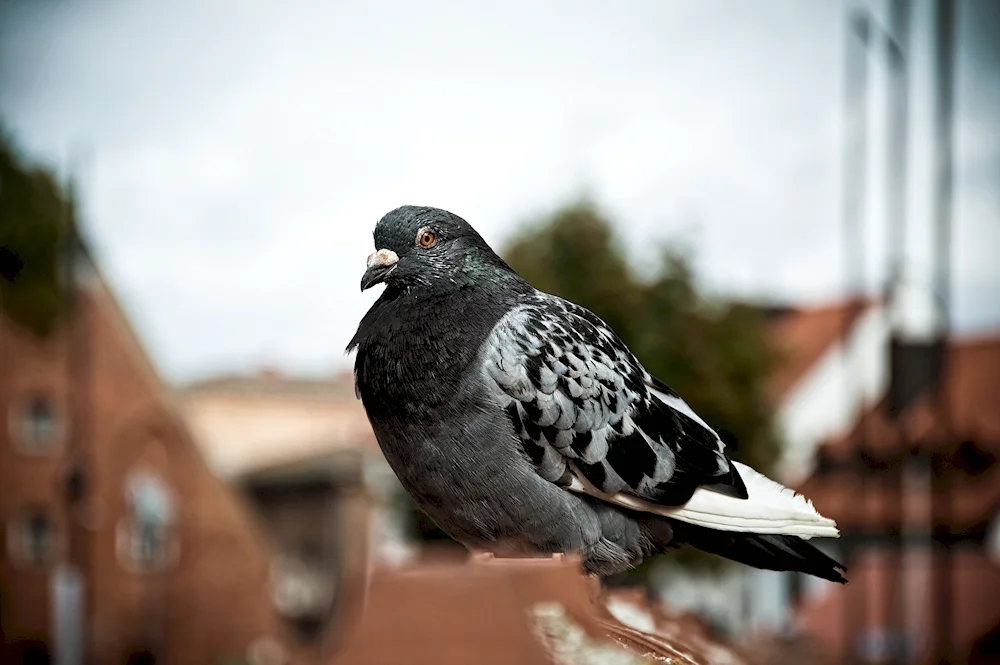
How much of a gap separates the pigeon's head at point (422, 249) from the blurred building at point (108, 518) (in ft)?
90.3

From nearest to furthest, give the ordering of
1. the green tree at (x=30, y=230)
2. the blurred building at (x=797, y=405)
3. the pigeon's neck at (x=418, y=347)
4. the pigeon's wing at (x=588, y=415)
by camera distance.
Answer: the pigeon's neck at (x=418, y=347) < the pigeon's wing at (x=588, y=415) < the blurred building at (x=797, y=405) < the green tree at (x=30, y=230)

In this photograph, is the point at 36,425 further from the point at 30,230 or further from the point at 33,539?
the point at 30,230

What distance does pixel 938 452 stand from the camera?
17.3 meters

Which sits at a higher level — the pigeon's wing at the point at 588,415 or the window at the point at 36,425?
the pigeon's wing at the point at 588,415

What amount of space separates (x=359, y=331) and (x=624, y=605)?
116 cm

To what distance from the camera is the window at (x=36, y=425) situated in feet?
94.2

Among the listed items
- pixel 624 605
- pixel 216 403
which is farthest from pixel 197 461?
pixel 624 605

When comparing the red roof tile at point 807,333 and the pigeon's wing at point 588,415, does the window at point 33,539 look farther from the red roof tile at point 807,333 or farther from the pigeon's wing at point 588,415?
the pigeon's wing at point 588,415

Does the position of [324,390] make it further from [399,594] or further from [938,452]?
[399,594]

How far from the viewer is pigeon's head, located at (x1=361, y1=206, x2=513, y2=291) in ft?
7.89

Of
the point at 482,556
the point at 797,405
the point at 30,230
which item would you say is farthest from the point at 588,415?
the point at 797,405

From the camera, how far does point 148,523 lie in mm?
30938

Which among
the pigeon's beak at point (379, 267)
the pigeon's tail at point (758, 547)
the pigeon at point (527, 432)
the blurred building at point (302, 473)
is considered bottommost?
the blurred building at point (302, 473)

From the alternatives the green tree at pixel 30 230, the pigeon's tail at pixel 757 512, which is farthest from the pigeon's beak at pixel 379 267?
the green tree at pixel 30 230
